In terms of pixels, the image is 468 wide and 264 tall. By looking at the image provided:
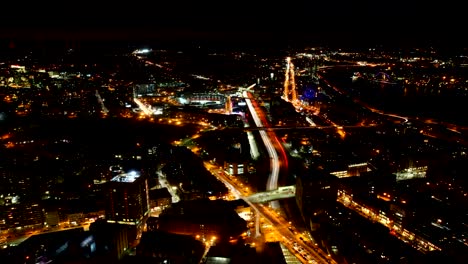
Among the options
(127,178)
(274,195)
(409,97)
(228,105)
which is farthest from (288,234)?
(409,97)

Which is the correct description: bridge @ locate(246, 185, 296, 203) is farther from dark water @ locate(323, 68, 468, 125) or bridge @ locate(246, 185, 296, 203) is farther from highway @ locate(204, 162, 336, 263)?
dark water @ locate(323, 68, 468, 125)

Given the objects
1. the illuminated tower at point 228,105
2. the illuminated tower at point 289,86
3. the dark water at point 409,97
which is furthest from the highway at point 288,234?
the dark water at point 409,97

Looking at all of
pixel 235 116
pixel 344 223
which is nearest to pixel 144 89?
pixel 235 116

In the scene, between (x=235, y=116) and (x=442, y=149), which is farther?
(x=235, y=116)

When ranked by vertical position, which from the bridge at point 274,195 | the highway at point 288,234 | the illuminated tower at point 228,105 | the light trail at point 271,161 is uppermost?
the illuminated tower at point 228,105

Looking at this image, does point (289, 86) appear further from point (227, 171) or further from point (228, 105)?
point (227, 171)

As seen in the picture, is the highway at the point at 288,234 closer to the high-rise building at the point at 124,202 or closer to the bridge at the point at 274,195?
the bridge at the point at 274,195

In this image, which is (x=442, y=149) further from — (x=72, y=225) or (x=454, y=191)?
(x=72, y=225)

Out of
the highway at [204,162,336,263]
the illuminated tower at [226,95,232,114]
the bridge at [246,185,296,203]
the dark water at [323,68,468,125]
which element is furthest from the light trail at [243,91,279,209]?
→ the dark water at [323,68,468,125]
